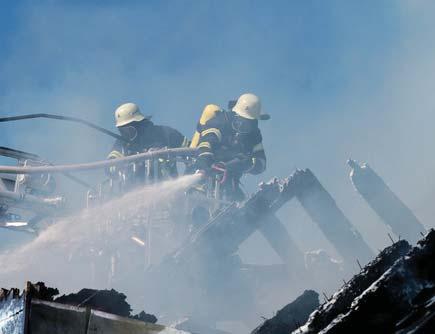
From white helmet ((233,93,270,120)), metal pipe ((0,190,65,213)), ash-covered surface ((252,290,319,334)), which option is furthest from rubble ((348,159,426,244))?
ash-covered surface ((252,290,319,334))

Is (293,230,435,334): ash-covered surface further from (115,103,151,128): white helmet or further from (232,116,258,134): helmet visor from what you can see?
(115,103,151,128): white helmet

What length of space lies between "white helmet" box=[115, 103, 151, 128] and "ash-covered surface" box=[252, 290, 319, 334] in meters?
11.7

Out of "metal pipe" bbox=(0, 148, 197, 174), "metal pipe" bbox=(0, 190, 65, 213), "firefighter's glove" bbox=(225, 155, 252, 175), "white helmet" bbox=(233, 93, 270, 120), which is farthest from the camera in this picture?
"white helmet" bbox=(233, 93, 270, 120)

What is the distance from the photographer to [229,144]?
47.9 ft

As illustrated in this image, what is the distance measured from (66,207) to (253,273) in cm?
465

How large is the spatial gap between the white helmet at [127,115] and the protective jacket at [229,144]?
1.62 metres

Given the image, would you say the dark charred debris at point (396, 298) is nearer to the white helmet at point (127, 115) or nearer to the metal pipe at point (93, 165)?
the metal pipe at point (93, 165)

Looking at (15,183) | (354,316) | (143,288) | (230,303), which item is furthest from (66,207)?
(354,316)

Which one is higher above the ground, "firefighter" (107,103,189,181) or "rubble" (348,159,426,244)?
"firefighter" (107,103,189,181)

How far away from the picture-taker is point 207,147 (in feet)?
45.9

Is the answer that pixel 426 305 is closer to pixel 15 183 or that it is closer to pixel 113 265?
pixel 15 183

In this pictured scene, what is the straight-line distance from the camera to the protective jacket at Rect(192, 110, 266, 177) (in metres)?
14.1

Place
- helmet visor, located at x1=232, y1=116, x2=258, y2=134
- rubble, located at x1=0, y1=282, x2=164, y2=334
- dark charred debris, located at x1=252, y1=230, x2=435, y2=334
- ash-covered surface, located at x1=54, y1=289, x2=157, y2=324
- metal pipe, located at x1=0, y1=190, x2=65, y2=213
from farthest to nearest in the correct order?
helmet visor, located at x1=232, y1=116, x2=258, y2=134 → metal pipe, located at x1=0, y1=190, x2=65, y2=213 → ash-covered surface, located at x1=54, y1=289, x2=157, y2=324 → rubble, located at x1=0, y1=282, x2=164, y2=334 → dark charred debris, located at x1=252, y1=230, x2=435, y2=334

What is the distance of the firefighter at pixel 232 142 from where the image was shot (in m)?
14.0
